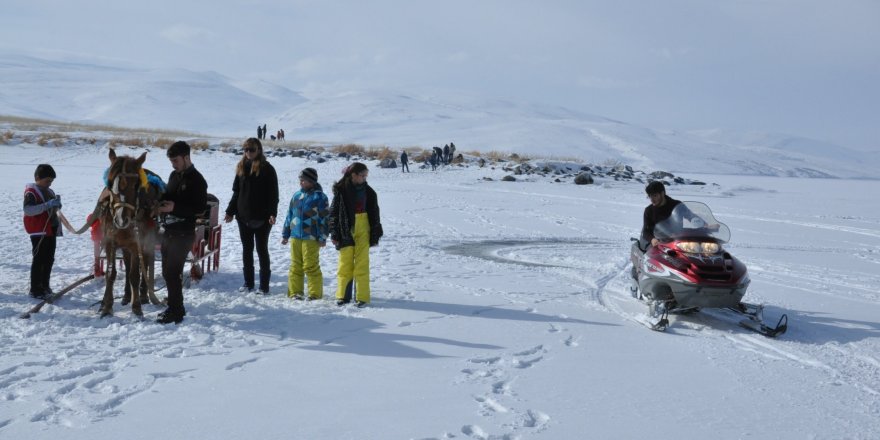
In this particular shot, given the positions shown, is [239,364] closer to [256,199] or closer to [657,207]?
[256,199]

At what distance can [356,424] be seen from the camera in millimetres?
4664

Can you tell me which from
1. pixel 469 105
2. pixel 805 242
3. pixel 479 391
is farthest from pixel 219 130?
pixel 479 391

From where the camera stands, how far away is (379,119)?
325 ft

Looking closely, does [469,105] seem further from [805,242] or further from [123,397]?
[123,397]

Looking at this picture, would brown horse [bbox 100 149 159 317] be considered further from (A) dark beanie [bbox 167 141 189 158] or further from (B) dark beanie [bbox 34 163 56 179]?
(B) dark beanie [bbox 34 163 56 179]

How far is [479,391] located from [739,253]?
10419 millimetres

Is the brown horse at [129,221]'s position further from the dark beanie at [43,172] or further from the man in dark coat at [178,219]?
the dark beanie at [43,172]

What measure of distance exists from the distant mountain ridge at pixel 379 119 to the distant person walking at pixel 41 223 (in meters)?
51.2

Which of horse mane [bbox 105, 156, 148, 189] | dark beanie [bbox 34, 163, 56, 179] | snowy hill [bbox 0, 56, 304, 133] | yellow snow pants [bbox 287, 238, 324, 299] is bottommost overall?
yellow snow pants [bbox 287, 238, 324, 299]

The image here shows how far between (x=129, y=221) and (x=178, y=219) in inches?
18.2

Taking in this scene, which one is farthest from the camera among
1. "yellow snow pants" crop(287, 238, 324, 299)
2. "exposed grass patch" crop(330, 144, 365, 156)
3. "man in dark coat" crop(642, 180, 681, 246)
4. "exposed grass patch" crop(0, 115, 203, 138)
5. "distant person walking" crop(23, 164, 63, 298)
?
"exposed grass patch" crop(0, 115, 203, 138)

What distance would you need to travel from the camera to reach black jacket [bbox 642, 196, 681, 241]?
843 centimetres

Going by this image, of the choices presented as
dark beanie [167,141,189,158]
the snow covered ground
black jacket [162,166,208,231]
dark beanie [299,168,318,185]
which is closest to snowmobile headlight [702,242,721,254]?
the snow covered ground

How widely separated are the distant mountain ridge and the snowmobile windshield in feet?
162
